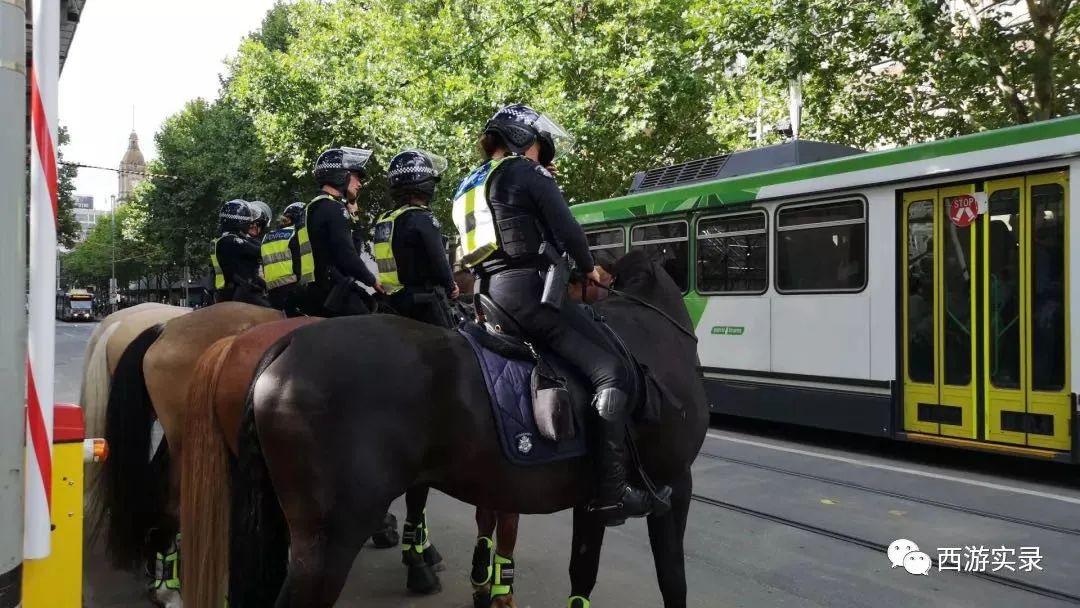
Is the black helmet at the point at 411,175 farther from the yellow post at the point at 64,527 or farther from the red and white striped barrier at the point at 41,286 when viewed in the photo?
the red and white striped barrier at the point at 41,286

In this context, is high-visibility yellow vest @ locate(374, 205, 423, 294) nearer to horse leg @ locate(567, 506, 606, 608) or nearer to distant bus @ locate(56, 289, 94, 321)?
horse leg @ locate(567, 506, 606, 608)

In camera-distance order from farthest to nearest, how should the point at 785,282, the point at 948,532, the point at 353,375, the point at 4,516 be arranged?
the point at 785,282 < the point at 948,532 < the point at 353,375 < the point at 4,516

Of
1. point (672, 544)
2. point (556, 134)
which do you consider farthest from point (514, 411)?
point (556, 134)

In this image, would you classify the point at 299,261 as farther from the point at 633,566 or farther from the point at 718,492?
the point at 718,492

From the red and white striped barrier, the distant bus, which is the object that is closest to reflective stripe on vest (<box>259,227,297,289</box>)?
the red and white striped barrier

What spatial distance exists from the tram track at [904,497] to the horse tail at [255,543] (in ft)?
18.1

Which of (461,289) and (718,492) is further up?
(461,289)

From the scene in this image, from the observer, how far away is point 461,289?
6367 millimetres

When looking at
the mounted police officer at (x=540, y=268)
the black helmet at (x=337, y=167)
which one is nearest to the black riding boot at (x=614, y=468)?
the mounted police officer at (x=540, y=268)

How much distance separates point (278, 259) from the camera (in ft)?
22.5

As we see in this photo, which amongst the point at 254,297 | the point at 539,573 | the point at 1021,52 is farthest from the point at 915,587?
the point at 1021,52

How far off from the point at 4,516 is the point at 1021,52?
14247 mm

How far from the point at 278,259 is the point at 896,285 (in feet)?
21.0

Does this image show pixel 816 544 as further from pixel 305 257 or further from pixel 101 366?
pixel 101 366
